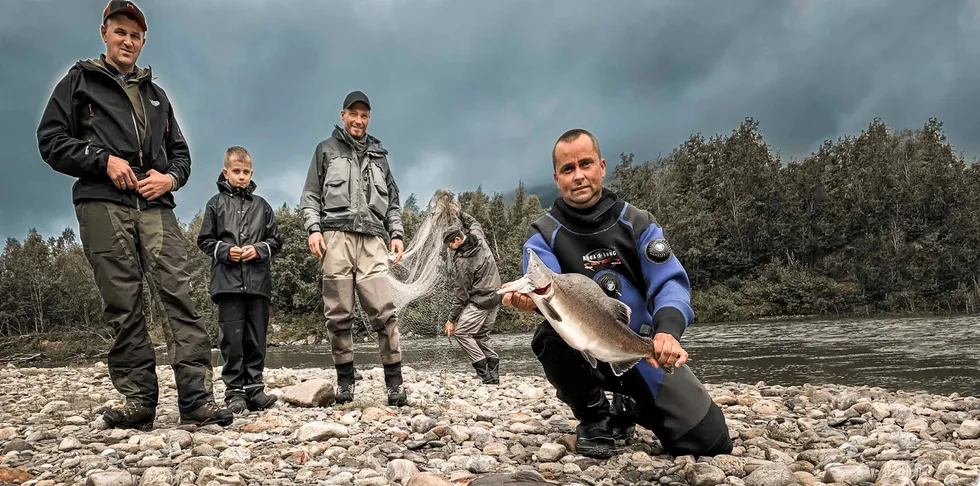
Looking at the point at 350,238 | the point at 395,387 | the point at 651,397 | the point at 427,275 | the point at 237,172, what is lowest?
the point at 395,387

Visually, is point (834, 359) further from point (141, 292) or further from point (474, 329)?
point (141, 292)

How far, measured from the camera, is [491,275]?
9.61 metres

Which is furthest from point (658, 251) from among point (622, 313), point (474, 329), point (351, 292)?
point (474, 329)

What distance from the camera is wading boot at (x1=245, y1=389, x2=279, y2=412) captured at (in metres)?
5.93

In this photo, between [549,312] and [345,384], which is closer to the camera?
[549,312]

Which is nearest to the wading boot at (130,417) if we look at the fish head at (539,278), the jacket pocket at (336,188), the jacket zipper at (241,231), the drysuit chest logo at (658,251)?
the jacket zipper at (241,231)

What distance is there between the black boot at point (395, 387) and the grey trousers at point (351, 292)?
0.08 metres

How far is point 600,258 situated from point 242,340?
4.11 m

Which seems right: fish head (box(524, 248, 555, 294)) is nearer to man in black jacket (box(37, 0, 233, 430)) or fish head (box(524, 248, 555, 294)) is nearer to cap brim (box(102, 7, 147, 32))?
man in black jacket (box(37, 0, 233, 430))

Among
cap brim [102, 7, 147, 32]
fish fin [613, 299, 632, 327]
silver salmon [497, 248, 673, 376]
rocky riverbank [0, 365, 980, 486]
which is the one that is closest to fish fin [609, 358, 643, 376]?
silver salmon [497, 248, 673, 376]

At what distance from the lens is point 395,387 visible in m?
6.03

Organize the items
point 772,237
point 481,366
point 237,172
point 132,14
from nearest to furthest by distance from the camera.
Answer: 1. point 132,14
2. point 237,172
3. point 481,366
4. point 772,237

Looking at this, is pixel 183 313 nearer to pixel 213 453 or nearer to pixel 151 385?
pixel 151 385

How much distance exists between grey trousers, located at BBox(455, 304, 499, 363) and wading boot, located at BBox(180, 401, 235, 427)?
4937 mm
